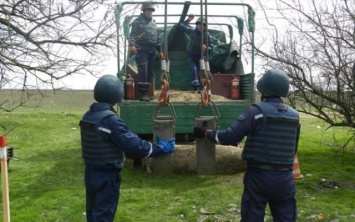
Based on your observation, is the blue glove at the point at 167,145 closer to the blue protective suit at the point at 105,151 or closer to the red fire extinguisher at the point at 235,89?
the blue protective suit at the point at 105,151

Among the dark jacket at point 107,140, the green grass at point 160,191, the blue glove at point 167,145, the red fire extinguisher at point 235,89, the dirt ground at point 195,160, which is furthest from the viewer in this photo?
the red fire extinguisher at point 235,89

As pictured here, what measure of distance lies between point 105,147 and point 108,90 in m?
0.54

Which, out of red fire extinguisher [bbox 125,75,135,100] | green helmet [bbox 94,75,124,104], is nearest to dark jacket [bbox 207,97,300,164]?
green helmet [bbox 94,75,124,104]

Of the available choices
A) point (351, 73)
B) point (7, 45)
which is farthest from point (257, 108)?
point (351, 73)

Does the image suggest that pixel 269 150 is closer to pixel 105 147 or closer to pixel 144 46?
pixel 105 147

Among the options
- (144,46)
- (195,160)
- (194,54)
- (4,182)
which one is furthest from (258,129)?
(194,54)

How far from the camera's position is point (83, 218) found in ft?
20.8

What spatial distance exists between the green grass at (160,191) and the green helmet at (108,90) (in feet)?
6.43

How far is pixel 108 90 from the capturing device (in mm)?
4875

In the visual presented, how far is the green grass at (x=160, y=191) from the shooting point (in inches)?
255

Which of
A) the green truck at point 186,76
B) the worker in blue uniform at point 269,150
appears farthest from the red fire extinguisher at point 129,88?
the worker in blue uniform at point 269,150

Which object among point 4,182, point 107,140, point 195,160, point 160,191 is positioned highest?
point 107,140

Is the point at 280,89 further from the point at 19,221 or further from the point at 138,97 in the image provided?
the point at 138,97

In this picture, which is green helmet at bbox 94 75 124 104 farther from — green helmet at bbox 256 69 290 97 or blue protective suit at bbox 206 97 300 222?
green helmet at bbox 256 69 290 97
